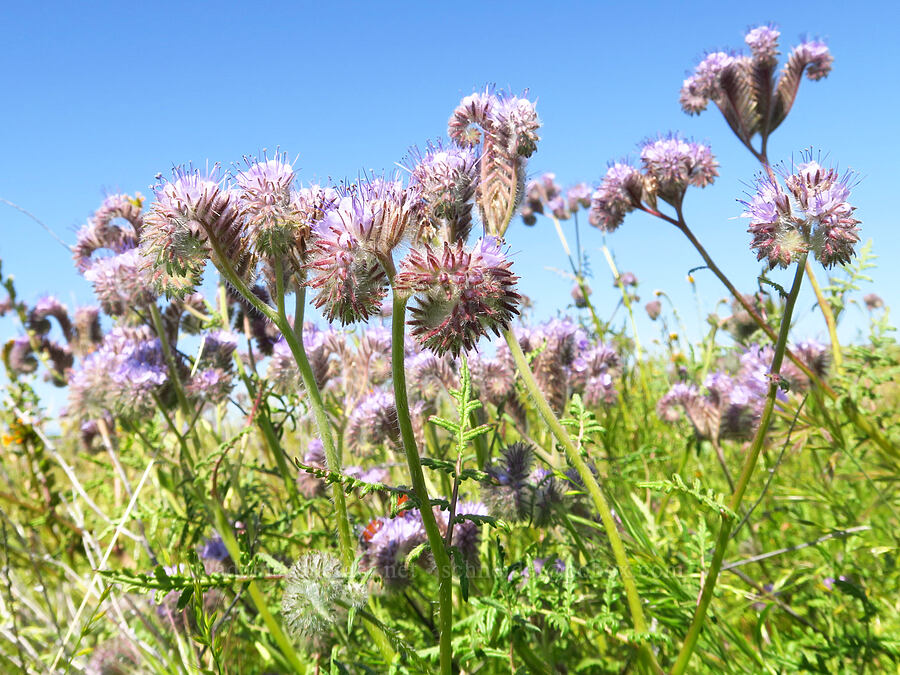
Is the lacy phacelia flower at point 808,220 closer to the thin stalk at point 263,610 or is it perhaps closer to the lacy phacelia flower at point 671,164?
the lacy phacelia flower at point 671,164

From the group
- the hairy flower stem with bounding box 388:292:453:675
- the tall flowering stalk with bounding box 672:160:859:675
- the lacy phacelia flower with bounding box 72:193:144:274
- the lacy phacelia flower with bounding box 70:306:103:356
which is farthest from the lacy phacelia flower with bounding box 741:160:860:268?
the lacy phacelia flower with bounding box 70:306:103:356

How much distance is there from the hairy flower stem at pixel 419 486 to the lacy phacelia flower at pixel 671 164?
1861 mm

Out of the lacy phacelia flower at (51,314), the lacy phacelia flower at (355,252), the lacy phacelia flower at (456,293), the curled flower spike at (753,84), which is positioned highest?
the lacy phacelia flower at (51,314)

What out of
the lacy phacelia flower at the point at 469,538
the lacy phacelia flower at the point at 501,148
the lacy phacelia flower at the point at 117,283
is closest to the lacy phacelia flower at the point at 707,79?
the lacy phacelia flower at the point at 501,148

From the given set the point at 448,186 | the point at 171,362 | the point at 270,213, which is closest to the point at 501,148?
the point at 448,186

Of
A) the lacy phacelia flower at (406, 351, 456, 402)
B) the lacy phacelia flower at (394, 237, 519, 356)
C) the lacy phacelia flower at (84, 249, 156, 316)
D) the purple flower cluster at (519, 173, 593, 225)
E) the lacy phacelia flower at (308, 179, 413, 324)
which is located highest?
the purple flower cluster at (519, 173, 593, 225)

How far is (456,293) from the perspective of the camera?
4.45 feet

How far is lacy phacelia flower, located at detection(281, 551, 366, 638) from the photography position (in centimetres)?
153

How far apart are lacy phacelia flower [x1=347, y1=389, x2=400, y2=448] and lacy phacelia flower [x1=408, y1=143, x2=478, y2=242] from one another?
1.02m

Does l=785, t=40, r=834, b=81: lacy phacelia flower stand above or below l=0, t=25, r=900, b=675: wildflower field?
above

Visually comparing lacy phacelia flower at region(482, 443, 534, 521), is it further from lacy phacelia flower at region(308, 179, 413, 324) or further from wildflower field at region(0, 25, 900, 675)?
lacy phacelia flower at region(308, 179, 413, 324)

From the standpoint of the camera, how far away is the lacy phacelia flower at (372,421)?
283 centimetres

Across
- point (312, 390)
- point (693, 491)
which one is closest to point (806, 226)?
point (693, 491)

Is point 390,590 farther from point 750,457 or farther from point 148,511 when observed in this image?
point 750,457
